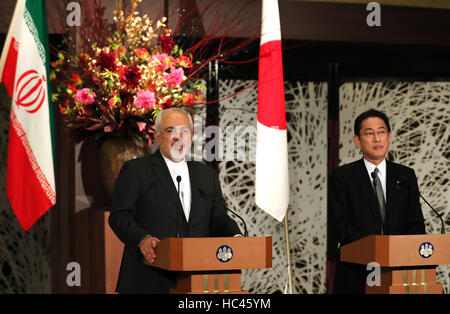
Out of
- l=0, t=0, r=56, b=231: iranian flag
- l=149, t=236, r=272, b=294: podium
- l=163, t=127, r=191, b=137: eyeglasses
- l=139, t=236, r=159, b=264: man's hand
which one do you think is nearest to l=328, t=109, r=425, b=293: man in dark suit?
l=149, t=236, r=272, b=294: podium

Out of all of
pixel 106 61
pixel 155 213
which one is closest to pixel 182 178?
pixel 155 213

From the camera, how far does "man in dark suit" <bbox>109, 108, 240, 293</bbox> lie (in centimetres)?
285

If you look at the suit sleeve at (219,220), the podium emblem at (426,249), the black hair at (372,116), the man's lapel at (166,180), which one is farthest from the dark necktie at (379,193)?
the man's lapel at (166,180)

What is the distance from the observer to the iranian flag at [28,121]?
398cm

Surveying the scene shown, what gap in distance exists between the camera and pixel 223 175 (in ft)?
17.0

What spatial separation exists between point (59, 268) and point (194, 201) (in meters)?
2.11

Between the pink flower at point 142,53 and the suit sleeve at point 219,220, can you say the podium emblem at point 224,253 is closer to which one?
the suit sleeve at point 219,220

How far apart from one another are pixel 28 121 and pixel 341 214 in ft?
6.72

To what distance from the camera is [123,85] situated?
391cm

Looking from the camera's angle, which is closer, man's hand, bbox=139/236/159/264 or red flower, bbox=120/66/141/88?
man's hand, bbox=139/236/159/264

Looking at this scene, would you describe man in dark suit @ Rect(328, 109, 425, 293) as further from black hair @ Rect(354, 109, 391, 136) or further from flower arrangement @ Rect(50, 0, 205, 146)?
flower arrangement @ Rect(50, 0, 205, 146)

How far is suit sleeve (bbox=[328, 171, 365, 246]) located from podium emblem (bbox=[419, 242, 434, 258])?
0.35 metres
